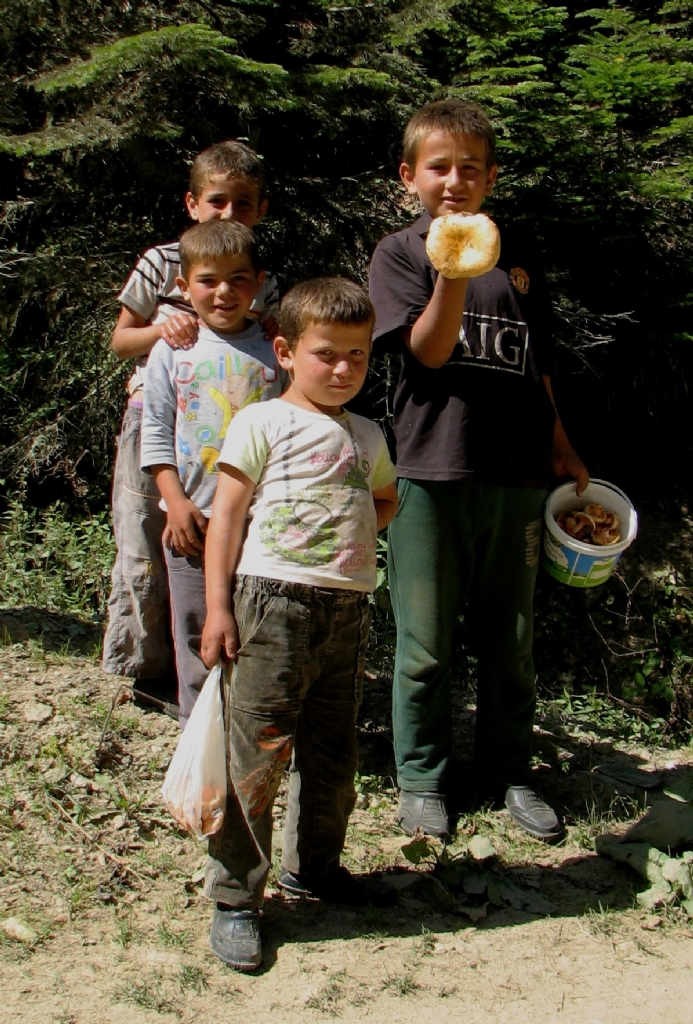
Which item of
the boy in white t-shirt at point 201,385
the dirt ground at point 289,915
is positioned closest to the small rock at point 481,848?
the dirt ground at point 289,915

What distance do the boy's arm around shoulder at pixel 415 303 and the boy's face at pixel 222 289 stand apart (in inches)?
16.0

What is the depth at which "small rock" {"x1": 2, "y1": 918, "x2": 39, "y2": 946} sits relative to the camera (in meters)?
2.65

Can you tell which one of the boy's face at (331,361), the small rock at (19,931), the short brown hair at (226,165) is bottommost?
the small rock at (19,931)

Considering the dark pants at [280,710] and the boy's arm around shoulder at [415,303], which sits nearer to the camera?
the dark pants at [280,710]

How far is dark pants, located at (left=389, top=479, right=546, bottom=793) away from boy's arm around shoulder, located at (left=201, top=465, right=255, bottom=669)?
31.3 inches

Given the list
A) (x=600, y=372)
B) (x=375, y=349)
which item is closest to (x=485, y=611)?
(x=375, y=349)

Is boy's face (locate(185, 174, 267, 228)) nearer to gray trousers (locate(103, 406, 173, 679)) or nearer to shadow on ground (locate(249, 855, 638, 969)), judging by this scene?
gray trousers (locate(103, 406, 173, 679))

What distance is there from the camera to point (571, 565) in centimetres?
339

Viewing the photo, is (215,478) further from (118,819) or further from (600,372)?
(600,372)

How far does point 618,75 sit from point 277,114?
5.11 feet

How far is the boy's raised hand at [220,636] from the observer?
255cm

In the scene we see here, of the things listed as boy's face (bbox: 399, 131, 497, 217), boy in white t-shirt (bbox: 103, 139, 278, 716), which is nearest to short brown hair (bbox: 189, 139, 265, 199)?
boy in white t-shirt (bbox: 103, 139, 278, 716)

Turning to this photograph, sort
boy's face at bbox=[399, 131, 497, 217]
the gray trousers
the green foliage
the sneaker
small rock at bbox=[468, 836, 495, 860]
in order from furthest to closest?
the green foliage, the sneaker, the gray trousers, small rock at bbox=[468, 836, 495, 860], boy's face at bbox=[399, 131, 497, 217]

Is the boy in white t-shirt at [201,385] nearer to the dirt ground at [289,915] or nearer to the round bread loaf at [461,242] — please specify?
the round bread loaf at [461,242]
